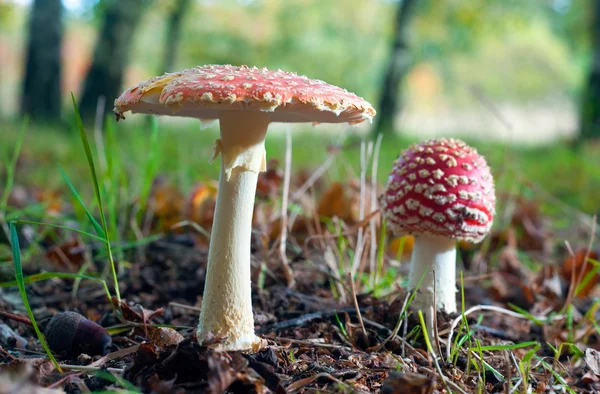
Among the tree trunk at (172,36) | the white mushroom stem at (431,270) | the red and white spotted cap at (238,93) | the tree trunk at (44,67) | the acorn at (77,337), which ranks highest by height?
the tree trunk at (172,36)

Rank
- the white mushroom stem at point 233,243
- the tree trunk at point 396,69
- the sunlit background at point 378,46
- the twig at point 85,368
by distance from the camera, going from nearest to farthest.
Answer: the twig at point 85,368 → the white mushroom stem at point 233,243 → the tree trunk at point 396,69 → the sunlit background at point 378,46

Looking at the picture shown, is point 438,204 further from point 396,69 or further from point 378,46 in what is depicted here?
point 378,46

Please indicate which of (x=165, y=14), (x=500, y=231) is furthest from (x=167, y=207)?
(x=165, y=14)

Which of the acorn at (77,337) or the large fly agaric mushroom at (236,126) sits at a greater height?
the large fly agaric mushroom at (236,126)

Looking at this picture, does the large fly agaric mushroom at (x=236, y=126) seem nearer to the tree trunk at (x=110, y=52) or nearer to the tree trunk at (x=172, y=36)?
the tree trunk at (x=110, y=52)

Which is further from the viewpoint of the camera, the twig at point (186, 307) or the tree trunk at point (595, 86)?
the tree trunk at point (595, 86)

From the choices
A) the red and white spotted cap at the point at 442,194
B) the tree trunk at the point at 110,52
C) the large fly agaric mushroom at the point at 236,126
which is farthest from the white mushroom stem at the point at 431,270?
the tree trunk at the point at 110,52

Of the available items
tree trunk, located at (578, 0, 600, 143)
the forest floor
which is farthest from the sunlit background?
the forest floor
